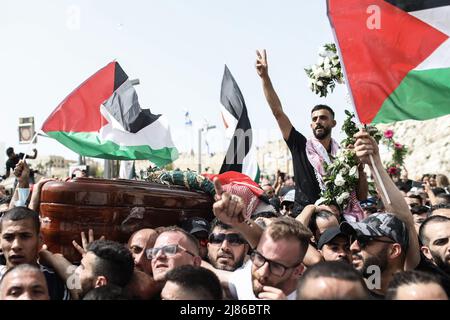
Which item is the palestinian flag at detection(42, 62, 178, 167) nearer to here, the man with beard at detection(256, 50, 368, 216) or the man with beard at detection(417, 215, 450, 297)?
the man with beard at detection(256, 50, 368, 216)

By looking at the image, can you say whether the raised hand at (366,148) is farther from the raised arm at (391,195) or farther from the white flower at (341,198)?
the white flower at (341,198)

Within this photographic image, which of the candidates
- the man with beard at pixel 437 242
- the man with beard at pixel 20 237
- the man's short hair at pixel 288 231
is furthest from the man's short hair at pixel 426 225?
the man with beard at pixel 20 237

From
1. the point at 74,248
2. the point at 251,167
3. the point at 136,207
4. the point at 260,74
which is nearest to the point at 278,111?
the point at 260,74

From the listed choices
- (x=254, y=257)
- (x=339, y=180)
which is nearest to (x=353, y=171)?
(x=339, y=180)

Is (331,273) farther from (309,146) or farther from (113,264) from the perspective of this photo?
(309,146)

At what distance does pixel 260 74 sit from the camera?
17.7 ft

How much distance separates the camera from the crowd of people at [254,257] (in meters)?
2.87

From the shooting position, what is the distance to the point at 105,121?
8484mm

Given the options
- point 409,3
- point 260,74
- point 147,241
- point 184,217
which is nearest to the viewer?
point 147,241

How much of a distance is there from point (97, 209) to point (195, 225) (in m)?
0.82

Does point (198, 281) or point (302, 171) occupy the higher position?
point (302, 171)

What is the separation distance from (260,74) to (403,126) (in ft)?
252
